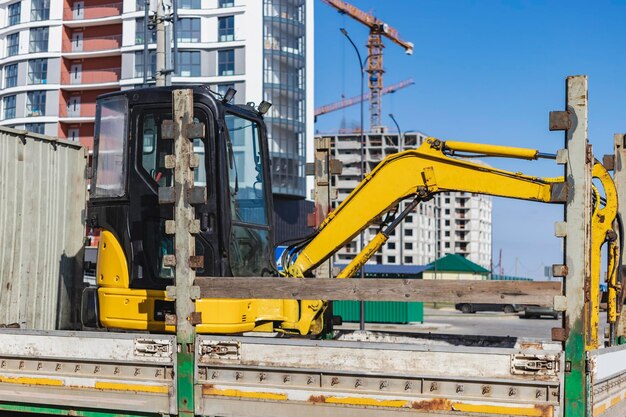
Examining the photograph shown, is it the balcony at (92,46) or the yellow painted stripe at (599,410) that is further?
the balcony at (92,46)

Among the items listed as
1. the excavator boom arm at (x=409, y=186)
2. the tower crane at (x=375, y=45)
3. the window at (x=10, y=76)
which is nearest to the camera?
the excavator boom arm at (x=409, y=186)

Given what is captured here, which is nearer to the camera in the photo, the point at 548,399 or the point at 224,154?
the point at 548,399

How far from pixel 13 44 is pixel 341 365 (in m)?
71.5

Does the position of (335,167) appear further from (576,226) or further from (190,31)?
(190,31)

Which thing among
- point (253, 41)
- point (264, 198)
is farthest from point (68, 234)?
point (253, 41)

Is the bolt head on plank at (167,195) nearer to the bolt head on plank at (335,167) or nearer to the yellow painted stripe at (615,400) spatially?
the yellow painted stripe at (615,400)

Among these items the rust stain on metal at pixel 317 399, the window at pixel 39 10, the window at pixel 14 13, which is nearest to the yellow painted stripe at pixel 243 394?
the rust stain on metal at pixel 317 399

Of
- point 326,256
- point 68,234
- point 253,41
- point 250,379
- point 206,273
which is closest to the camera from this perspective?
point 250,379

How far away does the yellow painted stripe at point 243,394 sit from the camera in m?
6.17

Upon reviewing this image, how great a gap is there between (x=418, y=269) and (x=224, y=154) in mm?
62180

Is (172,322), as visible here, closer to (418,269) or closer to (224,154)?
(224,154)

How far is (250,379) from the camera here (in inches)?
248

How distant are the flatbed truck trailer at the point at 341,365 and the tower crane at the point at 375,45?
117 meters

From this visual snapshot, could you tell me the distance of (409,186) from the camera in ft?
28.7
